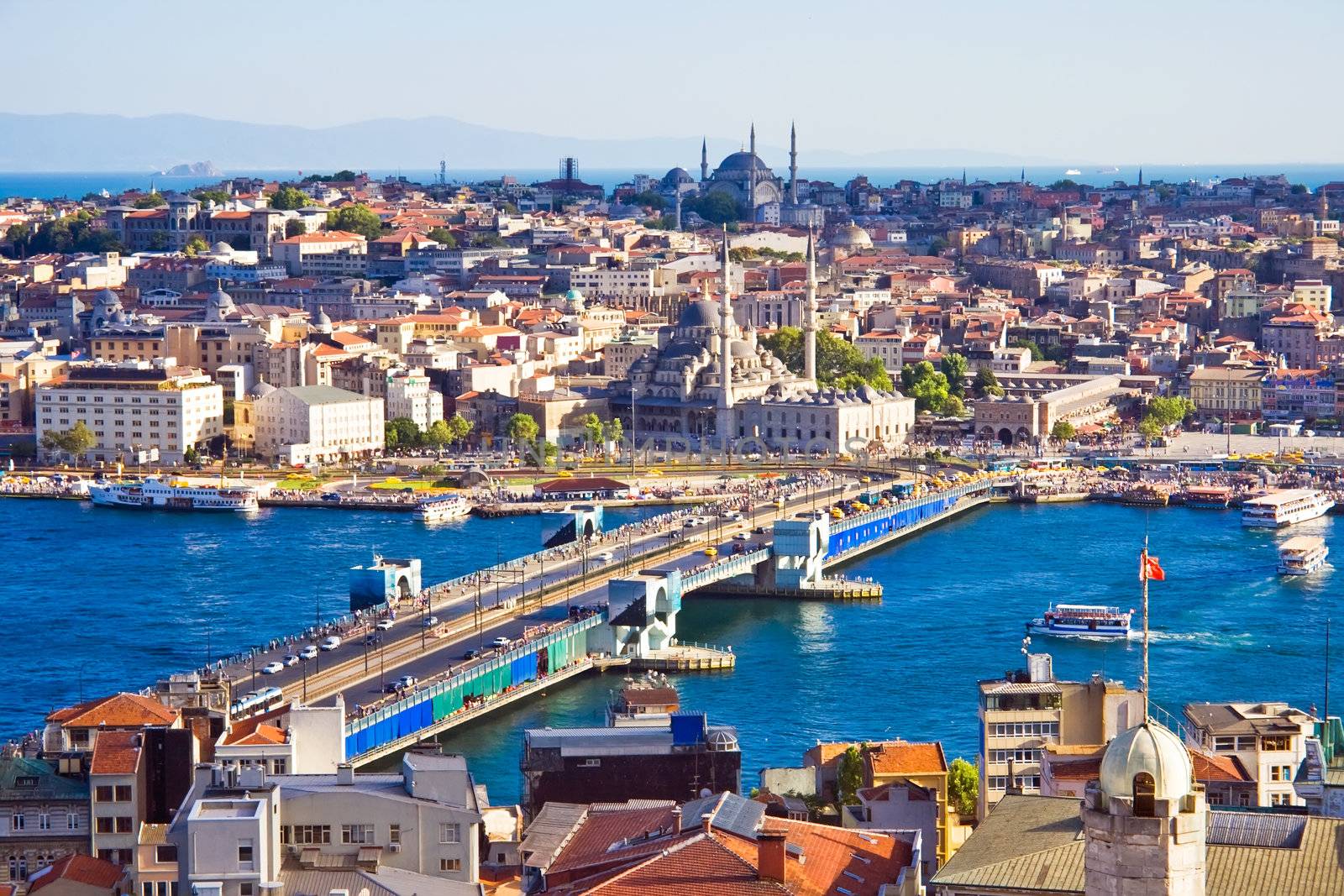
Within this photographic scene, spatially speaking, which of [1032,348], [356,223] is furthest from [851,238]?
[1032,348]

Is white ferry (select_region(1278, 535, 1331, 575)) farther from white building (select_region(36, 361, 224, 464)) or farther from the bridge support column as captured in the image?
white building (select_region(36, 361, 224, 464))

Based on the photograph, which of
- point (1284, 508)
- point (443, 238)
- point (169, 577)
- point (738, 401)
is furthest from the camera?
point (443, 238)

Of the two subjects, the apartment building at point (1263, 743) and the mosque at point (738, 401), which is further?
the mosque at point (738, 401)

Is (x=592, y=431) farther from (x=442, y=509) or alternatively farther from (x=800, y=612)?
(x=800, y=612)

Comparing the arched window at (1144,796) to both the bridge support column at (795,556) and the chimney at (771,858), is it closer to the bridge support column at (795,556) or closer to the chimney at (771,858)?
the chimney at (771,858)

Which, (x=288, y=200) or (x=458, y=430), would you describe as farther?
(x=288, y=200)

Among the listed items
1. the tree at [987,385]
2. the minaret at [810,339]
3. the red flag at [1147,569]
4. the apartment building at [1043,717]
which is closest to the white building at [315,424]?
the minaret at [810,339]

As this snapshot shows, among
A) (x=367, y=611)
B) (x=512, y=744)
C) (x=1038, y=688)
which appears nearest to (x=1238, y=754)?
(x=1038, y=688)
